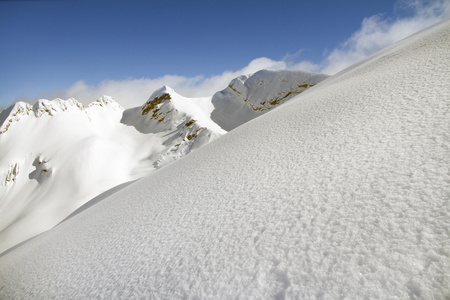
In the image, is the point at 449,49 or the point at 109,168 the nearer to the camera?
the point at 449,49

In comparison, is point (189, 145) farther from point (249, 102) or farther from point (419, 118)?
point (419, 118)

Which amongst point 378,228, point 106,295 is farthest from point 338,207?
point 106,295

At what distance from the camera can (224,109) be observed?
55.8m

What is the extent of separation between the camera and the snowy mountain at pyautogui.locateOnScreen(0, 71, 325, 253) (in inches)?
1288

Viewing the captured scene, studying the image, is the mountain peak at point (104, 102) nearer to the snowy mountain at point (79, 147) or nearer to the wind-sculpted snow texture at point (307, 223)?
the snowy mountain at point (79, 147)

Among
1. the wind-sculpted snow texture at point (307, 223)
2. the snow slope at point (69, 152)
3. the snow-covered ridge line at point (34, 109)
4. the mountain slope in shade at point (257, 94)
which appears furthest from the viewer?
the mountain slope in shade at point (257, 94)

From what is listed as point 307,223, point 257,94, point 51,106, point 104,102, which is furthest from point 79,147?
point 307,223

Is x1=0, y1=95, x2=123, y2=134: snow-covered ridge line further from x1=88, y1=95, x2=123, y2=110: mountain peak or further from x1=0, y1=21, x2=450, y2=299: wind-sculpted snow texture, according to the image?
x1=0, y1=21, x2=450, y2=299: wind-sculpted snow texture

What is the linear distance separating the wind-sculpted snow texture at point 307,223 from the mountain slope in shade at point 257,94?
151 ft

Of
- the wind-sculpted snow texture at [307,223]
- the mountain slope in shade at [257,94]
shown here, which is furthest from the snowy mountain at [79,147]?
the wind-sculpted snow texture at [307,223]

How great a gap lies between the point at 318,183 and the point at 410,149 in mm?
1208

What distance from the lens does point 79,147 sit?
4009cm

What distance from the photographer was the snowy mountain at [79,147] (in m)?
32.7

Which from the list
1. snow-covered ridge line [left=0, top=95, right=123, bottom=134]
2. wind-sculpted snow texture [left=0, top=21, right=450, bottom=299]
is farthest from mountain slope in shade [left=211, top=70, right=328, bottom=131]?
wind-sculpted snow texture [left=0, top=21, right=450, bottom=299]
